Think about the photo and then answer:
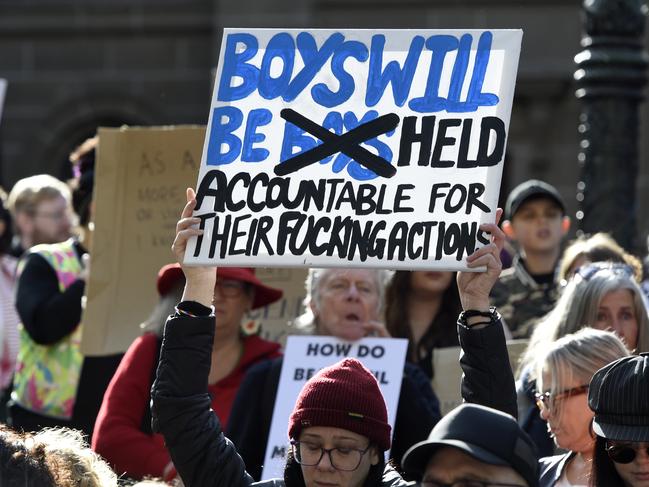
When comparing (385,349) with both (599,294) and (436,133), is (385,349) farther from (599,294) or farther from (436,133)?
(436,133)

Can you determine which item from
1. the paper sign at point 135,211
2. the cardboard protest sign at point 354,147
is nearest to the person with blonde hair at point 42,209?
the paper sign at point 135,211

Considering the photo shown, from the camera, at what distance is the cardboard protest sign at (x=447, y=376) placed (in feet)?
18.4

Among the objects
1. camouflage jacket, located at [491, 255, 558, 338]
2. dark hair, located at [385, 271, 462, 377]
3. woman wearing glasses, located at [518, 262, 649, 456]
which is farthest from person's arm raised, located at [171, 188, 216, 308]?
camouflage jacket, located at [491, 255, 558, 338]

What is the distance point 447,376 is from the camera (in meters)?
5.63

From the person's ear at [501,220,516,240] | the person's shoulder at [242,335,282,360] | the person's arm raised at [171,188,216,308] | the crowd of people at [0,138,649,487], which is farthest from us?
the person's ear at [501,220,516,240]

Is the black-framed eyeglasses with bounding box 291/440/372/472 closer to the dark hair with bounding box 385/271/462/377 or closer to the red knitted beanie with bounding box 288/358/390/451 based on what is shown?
the red knitted beanie with bounding box 288/358/390/451

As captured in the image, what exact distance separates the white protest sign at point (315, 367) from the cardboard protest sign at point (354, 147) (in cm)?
92

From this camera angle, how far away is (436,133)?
4230 mm

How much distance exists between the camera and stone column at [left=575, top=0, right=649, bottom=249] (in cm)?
724

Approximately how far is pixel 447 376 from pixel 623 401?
200 cm

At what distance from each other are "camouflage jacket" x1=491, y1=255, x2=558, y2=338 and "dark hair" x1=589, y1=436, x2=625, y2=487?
2632 mm

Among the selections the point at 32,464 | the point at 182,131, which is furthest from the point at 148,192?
the point at 32,464

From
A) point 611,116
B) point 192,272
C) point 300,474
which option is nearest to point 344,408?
point 300,474

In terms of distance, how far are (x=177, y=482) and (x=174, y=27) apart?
9.80 meters
